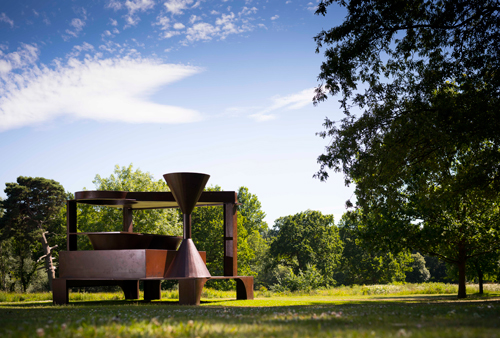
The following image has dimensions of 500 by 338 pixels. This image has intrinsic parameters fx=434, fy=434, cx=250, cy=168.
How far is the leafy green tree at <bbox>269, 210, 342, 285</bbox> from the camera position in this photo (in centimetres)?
5772

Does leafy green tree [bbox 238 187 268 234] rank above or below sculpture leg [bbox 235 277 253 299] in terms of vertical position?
above

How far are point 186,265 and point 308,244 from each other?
43.6 m

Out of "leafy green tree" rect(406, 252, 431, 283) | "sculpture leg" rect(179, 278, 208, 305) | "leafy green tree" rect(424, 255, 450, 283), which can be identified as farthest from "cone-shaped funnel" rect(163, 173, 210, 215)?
"leafy green tree" rect(424, 255, 450, 283)

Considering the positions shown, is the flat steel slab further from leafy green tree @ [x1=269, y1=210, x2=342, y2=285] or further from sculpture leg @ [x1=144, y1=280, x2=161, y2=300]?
leafy green tree @ [x1=269, y1=210, x2=342, y2=285]

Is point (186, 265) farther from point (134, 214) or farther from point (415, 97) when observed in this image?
point (134, 214)

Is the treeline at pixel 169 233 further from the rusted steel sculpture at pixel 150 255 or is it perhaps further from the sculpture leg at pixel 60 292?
the sculpture leg at pixel 60 292

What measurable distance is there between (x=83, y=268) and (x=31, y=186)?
3864cm

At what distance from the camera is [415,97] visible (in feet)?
52.7

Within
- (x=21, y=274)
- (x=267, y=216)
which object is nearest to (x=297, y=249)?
(x=267, y=216)

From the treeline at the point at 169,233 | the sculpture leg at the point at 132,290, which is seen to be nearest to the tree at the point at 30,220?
the treeline at the point at 169,233

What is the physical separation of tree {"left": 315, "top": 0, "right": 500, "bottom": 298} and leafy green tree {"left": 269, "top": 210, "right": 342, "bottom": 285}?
40456mm

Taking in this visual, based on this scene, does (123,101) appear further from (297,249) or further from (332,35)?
(297,249)

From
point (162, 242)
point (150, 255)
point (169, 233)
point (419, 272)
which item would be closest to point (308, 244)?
point (419, 272)

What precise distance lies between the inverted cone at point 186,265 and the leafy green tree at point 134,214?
2620 centimetres
